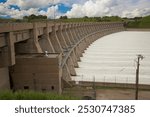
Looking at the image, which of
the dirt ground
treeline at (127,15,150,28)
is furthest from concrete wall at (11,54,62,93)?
treeline at (127,15,150,28)

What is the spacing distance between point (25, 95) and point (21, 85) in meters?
10.4

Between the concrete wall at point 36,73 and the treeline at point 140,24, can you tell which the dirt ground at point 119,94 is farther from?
the treeline at point 140,24

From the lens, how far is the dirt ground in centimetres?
2157

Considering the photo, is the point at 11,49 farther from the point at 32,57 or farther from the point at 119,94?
the point at 119,94

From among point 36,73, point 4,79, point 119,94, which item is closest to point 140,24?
point 119,94

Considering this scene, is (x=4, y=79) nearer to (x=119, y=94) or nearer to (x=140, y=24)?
(x=119, y=94)

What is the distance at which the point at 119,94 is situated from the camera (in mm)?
22766

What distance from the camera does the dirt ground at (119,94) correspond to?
2157 cm

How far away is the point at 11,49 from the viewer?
1586 cm

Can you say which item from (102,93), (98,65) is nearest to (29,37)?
(102,93)

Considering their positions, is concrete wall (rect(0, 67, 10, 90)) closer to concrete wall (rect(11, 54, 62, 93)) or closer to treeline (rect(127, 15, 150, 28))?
concrete wall (rect(11, 54, 62, 93))

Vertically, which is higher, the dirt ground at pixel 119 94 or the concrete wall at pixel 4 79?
the concrete wall at pixel 4 79

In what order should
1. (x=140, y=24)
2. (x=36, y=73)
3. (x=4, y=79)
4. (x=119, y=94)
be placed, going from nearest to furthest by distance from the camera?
(x=4, y=79) < (x=36, y=73) < (x=119, y=94) < (x=140, y=24)

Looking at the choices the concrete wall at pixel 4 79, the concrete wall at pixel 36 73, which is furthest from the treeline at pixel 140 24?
the concrete wall at pixel 4 79
